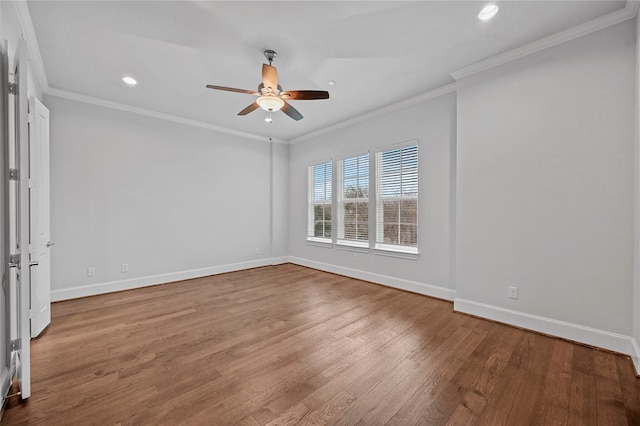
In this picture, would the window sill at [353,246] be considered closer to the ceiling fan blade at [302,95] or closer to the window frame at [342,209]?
the window frame at [342,209]

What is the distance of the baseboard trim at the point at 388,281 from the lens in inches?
146

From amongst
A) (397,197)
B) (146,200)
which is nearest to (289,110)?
(397,197)

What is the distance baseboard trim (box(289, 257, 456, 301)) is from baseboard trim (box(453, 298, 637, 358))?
0.38 metres

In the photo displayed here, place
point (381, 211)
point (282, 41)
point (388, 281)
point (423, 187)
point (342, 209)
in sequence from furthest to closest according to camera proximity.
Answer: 1. point (342, 209)
2. point (381, 211)
3. point (388, 281)
4. point (423, 187)
5. point (282, 41)

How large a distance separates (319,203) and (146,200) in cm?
322

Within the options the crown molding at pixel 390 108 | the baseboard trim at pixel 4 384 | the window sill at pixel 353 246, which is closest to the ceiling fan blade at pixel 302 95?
the crown molding at pixel 390 108

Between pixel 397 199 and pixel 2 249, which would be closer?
pixel 2 249

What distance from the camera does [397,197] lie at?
4309 mm

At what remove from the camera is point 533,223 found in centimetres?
277

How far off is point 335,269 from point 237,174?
2.87m

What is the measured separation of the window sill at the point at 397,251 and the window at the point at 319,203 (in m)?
1.29

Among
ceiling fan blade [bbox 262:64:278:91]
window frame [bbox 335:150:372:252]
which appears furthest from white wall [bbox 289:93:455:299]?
ceiling fan blade [bbox 262:64:278:91]

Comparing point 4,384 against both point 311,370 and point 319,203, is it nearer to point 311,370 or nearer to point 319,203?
point 311,370

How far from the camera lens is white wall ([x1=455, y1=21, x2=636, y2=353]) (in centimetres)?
235
